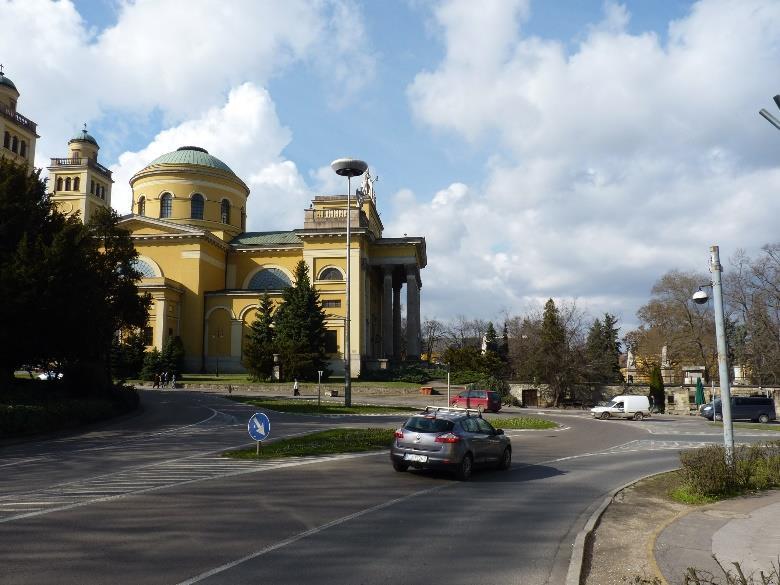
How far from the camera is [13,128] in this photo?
63.6 meters

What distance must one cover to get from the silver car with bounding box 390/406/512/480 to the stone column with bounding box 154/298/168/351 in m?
48.4

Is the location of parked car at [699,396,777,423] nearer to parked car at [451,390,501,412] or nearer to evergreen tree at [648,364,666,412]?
evergreen tree at [648,364,666,412]

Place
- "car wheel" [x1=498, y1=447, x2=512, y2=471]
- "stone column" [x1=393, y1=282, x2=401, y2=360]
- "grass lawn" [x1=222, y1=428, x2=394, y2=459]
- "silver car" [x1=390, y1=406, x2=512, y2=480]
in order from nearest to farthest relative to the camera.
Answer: "silver car" [x1=390, y1=406, x2=512, y2=480] < "car wheel" [x1=498, y1=447, x2=512, y2=471] < "grass lawn" [x1=222, y1=428, x2=394, y2=459] < "stone column" [x1=393, y1=282, x2=401, y2=360]

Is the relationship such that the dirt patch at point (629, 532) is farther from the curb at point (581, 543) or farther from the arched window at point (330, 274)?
the arched window at point (330, 274)

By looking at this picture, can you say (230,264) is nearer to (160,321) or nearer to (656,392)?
(160,321)

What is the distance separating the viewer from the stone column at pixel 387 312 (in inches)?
2623

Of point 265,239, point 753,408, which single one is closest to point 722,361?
point 753,408

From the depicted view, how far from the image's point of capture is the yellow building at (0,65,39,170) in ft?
204

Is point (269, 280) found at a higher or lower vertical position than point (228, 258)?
lower

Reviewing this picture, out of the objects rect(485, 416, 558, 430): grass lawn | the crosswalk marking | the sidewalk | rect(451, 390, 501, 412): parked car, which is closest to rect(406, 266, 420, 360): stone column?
rect(451, 390, 501, 412): parked car

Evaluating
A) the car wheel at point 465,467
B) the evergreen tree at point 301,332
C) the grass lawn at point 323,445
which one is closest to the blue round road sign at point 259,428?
the grass lawn at point 323,445

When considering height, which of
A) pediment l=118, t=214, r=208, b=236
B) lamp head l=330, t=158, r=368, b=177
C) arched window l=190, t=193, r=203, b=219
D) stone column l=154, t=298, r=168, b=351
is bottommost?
stone column l=154, t=298, r=168, b=351

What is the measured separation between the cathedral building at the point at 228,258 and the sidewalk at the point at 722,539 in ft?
160

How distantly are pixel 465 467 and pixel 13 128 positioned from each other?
66.4 metres
